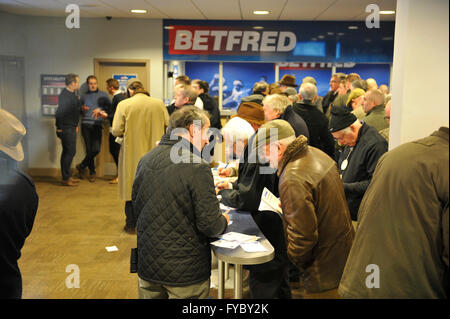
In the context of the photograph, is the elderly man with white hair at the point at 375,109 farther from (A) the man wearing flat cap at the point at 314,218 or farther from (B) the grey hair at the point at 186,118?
(B) the grey hair at the point at 186,118

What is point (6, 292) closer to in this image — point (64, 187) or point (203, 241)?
point (203, 241)

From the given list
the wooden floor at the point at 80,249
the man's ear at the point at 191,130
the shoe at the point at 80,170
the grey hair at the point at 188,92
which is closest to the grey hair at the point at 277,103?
the grey hair at the point at 188,92

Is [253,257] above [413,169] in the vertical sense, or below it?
below

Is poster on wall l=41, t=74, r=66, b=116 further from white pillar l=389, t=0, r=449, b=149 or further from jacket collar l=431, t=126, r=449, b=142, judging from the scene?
jacket collar l=431, t=126, r=449, b=142

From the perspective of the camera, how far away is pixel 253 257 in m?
2.47

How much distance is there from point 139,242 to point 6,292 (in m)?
0.73

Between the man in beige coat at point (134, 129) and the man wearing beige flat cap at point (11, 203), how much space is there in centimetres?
330

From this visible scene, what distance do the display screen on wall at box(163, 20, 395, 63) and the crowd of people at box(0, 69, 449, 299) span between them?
4156mm

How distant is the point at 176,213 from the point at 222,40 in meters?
6.92

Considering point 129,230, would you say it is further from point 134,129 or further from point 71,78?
point 71,78

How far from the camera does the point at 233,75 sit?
9.05 m

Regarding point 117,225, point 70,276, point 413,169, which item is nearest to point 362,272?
point 413,169

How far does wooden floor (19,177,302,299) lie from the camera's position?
383 centimetres

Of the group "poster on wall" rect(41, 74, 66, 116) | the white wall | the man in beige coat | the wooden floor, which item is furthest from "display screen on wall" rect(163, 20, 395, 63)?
the man in beige coat
